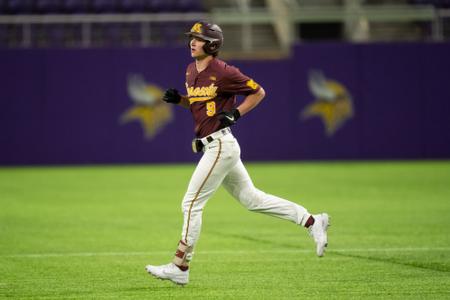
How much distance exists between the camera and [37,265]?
33.1 ft

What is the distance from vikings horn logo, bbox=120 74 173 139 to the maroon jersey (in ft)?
59.6

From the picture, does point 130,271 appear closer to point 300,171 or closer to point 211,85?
point 211,85

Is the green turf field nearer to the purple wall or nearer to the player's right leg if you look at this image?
the player's right leg

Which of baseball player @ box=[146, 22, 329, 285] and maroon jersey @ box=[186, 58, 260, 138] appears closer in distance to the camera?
baseball player @ box=[146, 22, 329, 285]

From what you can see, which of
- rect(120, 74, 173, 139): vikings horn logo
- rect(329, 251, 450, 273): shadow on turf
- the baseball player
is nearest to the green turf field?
rect(329, 251, 450, 273): shadow on turf

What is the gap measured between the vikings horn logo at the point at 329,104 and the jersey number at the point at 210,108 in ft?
61.8

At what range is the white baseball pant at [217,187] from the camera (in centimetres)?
881

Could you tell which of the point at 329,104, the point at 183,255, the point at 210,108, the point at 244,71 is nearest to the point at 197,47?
the point at 210,108

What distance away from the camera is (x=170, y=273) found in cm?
868

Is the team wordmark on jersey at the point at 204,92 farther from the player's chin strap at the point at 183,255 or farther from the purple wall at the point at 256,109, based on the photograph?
the purple wall at the point at 256,109

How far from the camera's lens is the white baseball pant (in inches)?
347

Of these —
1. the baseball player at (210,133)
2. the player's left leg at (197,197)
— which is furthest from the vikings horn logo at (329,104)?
the player's left leg at (197,197)

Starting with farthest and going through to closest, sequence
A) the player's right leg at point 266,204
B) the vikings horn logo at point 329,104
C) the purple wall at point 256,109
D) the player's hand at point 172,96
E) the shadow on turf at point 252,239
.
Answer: the vikings horn logo at point 329,104
the purple wall at point 256,109
the shadow on turf at point 252,239
the player's hand at point 172,96
the player's right leg at point 266,204

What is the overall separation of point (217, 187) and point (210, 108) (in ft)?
2.48
